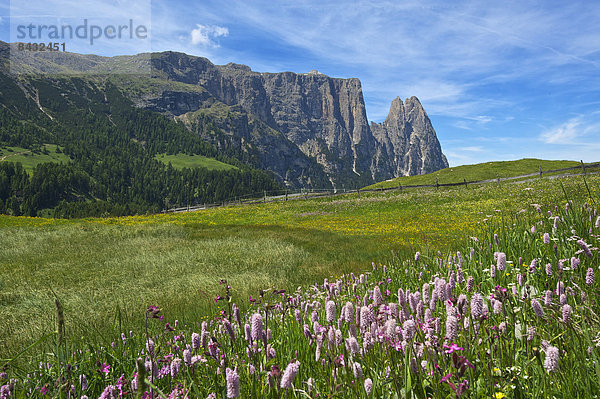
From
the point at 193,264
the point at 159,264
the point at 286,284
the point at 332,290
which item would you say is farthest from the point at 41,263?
the point at 332,290

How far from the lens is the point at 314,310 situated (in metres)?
3.40

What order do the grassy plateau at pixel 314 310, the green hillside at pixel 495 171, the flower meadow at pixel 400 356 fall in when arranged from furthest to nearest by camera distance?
the green hillside at pixel 495 171
the grassy plateau at pixel 314 310
the flower meadow at pixel 400 356

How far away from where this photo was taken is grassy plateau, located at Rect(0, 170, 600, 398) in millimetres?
2090

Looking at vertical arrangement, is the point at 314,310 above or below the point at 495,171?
below

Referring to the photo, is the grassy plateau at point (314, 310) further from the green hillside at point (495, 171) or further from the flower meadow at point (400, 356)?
the green hillside at point (495, 171)

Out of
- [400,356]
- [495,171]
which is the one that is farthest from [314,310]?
[495,171]

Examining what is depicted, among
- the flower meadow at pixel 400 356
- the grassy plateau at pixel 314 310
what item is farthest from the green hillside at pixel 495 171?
the flower meadow at pixel 400 356

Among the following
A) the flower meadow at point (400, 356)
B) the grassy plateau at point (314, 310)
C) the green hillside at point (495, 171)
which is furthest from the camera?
the green hillside at point (495, 171)

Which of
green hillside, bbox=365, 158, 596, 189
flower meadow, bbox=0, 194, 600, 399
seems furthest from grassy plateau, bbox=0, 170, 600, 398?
green hillside, bbox=365, 158, 596, 189

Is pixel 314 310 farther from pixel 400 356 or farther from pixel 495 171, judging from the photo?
pixel 495 171

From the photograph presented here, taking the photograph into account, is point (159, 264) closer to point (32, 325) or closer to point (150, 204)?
point (32, 325)

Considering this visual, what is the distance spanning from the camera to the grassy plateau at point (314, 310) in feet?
6.86

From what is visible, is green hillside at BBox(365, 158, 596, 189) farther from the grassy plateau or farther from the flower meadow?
the flower meadow

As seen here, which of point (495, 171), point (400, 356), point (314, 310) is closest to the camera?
point (400, 356)
